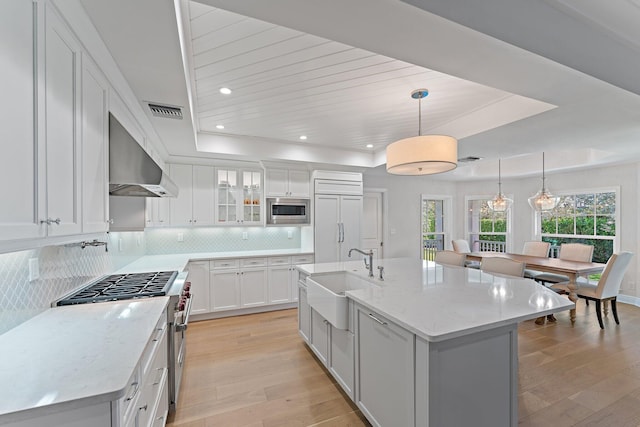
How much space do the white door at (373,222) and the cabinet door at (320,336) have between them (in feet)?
10.9

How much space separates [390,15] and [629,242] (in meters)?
6.22

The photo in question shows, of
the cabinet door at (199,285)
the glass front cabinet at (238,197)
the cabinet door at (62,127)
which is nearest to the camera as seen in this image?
the cabinet door at (62,127)

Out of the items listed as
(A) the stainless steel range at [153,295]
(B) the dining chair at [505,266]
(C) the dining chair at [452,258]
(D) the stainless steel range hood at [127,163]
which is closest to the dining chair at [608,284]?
(B) the dining chair at [505,266]

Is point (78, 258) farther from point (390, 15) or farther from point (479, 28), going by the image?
point (479, 28)

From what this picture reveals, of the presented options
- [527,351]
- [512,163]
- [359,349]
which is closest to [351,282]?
[359,349]

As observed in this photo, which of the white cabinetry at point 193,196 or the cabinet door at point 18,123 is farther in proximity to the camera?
the white cabinetry at point 193,196

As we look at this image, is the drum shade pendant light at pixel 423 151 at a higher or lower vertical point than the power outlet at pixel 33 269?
higher

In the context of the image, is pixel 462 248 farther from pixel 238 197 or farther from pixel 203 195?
pixel 203 195

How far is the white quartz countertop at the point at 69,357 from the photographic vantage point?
86 cm

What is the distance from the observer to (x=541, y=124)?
2.70 meters

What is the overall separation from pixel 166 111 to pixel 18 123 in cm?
161

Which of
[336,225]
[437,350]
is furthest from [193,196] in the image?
[437,350]

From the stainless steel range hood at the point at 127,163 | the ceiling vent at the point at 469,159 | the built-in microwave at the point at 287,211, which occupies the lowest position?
the built-in microwave at the point at 287,211

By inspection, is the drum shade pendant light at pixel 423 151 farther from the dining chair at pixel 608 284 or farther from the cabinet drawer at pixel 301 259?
the dining chair at pixel 608 284
